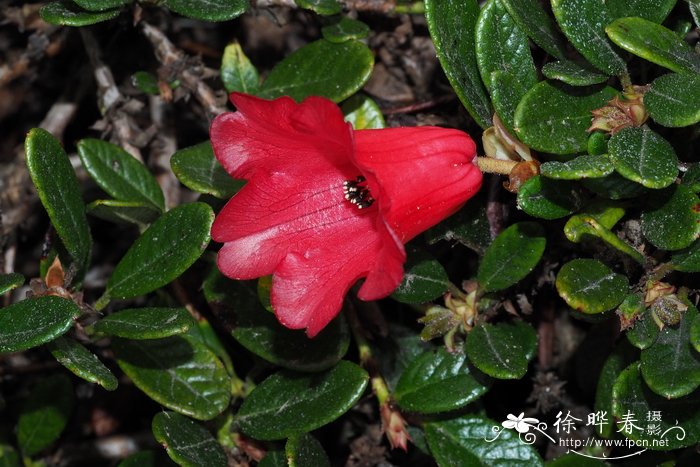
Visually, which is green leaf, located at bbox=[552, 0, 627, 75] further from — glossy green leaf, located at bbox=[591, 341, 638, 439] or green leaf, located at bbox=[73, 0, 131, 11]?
green leaf, located at bbox=[73, 0, 131, 11]

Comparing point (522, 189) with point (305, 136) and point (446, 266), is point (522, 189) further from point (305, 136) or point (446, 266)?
point (446, 266)

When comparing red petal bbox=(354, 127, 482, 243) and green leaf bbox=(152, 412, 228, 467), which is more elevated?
red petal bbox=(354, 127, 482, 243)

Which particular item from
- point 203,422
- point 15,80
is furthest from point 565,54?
point 15,80

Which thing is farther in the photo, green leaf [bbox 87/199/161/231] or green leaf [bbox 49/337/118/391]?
green leaf [bbox 87/199/161/231]

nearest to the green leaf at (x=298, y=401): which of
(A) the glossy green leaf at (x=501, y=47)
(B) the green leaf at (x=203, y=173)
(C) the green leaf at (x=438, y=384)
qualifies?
(C) the green leaf at (x=438, y=384)

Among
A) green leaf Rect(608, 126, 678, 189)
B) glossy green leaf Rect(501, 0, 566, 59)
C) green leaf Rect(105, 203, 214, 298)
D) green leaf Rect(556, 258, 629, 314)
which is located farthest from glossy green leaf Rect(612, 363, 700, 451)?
green leaf Rect(105, 203, 214, 298)

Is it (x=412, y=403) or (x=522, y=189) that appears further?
(x=412, y=403)
